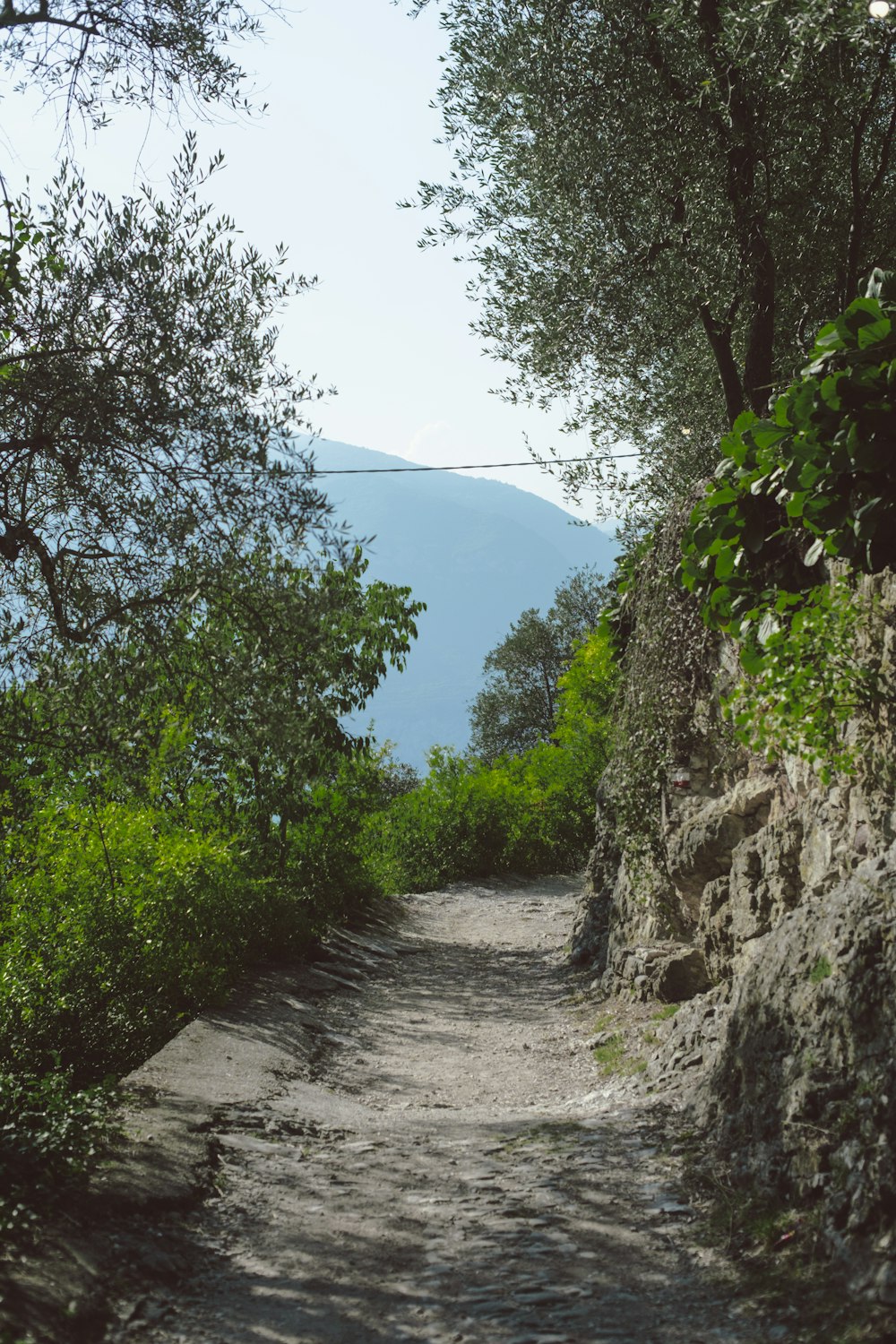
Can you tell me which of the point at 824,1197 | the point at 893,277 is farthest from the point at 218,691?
the point at 893,277

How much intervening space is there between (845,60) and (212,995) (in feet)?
28.2

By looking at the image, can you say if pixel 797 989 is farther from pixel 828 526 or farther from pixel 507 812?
pixel 507 812

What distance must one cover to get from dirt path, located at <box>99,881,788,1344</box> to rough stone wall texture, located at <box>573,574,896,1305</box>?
42 cm

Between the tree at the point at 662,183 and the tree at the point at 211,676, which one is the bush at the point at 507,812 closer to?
the tree at the point at 662,183

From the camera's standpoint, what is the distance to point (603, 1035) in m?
7.39

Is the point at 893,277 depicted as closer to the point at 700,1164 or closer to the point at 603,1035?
the point at 700,1164

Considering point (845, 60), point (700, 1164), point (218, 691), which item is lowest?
point (700, 1164)

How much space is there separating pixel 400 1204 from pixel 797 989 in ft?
5.91

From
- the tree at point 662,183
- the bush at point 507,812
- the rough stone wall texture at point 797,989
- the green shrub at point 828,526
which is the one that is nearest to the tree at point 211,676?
the green shrub at point 828,526

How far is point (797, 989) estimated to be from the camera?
4105 mm

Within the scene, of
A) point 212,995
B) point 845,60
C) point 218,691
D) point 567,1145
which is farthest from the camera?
point 845,60

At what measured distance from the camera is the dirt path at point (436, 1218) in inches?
119

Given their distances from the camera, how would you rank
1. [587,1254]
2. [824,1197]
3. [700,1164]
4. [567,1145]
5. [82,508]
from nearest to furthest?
[824,1197] < [587,1254] < [700,1164] < [567,1145] < [82,508]

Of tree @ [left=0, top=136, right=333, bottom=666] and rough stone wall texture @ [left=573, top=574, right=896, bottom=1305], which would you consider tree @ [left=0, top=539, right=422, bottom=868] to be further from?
rough stone wall texture @ [left=573, top=574, right=896, bottom=1305]
